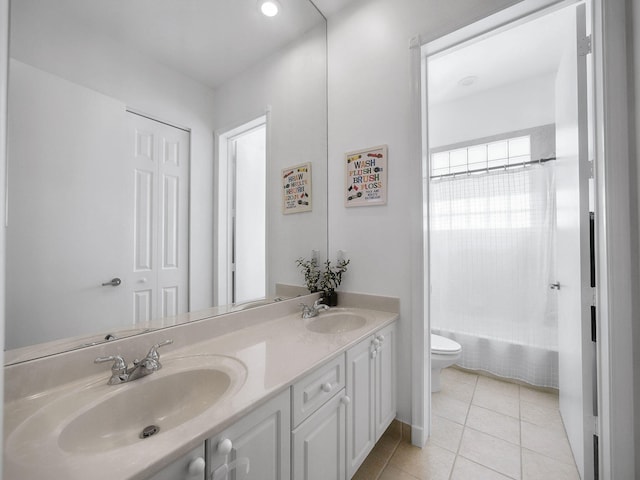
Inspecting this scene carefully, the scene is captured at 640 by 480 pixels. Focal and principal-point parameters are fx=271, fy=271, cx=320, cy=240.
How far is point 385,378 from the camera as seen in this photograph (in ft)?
4.86

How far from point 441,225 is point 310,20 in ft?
6.73

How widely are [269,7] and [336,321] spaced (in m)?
1.87

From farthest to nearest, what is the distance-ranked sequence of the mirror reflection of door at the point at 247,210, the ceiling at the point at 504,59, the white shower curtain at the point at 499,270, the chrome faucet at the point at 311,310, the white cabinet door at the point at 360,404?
the white shower curtain at the point at 499,270 → the ceiling at the point at 504,59 → the chrome faucet at the point at 311,310 → the mirror reflection of door at the point at 247,210 → the white cabinet door at the point at 360,404

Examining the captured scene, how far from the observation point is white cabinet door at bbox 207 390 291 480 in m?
0.64

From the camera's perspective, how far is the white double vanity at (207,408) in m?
0.56

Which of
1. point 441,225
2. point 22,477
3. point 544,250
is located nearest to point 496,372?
point 544,250

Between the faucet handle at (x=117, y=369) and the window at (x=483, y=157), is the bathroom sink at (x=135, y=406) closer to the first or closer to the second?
the faucet handle at (x=117, y=369)

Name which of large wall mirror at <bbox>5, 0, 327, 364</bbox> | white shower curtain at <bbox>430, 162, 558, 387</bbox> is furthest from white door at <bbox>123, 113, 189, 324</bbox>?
white shower curtain at <bbox>430, 162, 558, 387</bbox>

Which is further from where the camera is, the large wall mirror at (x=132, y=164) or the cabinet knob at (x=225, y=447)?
the large wall mirror at (x=132, y=164)

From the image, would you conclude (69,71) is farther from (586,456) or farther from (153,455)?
(586,456)

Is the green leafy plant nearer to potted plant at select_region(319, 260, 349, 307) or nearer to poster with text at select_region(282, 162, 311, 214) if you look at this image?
potted plant at select_region(319, 260, 349, 307)

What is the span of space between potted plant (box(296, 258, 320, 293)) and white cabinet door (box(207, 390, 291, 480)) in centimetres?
99

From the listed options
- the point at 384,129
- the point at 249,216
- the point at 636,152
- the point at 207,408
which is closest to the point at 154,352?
the point at 207,408

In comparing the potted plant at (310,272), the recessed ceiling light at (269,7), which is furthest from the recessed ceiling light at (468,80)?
the potted plant at (310,272)
